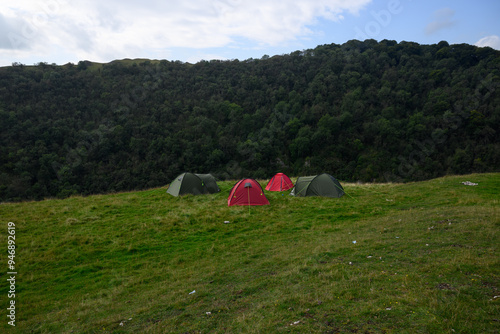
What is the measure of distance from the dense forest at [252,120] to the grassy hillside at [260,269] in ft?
92.2

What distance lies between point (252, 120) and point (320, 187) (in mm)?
43473

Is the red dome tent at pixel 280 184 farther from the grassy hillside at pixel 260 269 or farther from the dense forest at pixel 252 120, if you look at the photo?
the dense forest at pixel 252 120

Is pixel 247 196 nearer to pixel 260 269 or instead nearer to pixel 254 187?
pixel 254 187

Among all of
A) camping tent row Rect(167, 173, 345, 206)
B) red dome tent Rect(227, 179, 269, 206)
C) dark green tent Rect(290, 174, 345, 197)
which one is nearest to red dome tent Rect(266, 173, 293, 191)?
camping tent row Rect(167, 173, 345, 206)

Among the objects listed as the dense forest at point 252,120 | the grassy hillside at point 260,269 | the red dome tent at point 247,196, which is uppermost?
the dense forest at point 252,120

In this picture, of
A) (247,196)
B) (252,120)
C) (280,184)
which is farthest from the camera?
(252,120)

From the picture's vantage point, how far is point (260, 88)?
68.3 metres

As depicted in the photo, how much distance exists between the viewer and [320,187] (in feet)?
54.5

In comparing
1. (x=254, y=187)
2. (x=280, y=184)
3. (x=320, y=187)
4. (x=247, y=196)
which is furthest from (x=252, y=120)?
(x=247, y=196)

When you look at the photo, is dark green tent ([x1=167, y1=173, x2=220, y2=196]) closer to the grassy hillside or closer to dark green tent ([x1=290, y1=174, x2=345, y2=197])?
the grassy hillside

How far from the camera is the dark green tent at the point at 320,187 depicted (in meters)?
16.3

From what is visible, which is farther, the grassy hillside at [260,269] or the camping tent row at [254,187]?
the camping tent row at [254,187]

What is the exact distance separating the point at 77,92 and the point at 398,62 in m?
81.3

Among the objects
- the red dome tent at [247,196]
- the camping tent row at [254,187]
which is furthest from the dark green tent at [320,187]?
the red dome tent at [247,196]
